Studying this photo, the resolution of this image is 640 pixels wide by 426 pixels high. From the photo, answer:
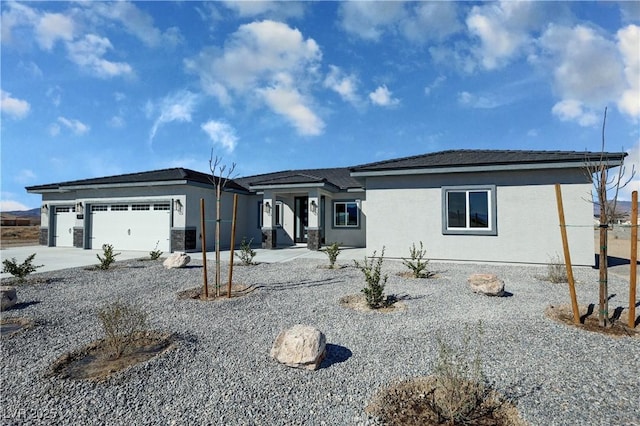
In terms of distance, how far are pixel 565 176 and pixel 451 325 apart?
8386mm

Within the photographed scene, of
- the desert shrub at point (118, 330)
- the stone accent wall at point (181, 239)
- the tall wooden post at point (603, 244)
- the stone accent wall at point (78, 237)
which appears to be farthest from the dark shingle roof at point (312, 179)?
the desert shrub at point (118, 330)

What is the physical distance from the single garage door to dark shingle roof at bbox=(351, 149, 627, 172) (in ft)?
31.8

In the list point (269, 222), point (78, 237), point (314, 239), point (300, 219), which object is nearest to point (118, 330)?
point (314, 239)

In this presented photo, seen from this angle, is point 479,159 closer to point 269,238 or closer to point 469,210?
point 469,210

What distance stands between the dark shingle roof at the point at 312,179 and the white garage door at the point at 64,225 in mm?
9837

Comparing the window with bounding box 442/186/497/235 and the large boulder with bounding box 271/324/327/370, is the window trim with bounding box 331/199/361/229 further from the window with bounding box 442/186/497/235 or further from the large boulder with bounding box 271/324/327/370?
the large boulder with bounding box 271/324/327/370

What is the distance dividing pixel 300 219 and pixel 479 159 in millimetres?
10205

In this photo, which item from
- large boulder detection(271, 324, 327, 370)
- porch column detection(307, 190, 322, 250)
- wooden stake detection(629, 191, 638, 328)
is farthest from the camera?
porch column detection(307, 190, 322, 250)

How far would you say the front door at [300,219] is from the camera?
17984 mm

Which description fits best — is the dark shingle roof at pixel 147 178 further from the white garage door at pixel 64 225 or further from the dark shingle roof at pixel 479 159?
the dark shingle roof at pixel 479 159

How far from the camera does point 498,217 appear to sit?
1041 centimetres

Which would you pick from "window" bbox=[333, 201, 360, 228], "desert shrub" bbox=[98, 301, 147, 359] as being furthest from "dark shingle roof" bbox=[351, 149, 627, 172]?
"desert shrub" bbox=[98, 301, 147, 359]

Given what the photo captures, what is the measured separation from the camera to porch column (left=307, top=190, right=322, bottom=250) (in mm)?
15008

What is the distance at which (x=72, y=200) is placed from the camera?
58.1 ft
